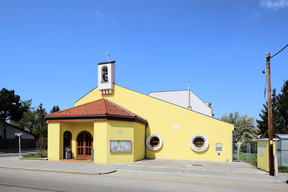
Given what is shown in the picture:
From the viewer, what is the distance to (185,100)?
109 feet

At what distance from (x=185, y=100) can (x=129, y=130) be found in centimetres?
1801

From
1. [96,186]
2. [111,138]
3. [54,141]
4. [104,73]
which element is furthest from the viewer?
[104,73]

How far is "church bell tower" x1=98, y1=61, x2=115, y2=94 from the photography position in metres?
21.2

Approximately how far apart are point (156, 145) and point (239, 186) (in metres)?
10.7

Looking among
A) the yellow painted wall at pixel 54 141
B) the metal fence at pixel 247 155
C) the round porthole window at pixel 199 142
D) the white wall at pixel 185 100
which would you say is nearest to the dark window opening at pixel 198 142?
the round porthole window at pixel 199 142

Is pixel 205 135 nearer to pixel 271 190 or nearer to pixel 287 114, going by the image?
pixel 271 190

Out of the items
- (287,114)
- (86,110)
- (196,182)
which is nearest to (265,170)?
(196,182)

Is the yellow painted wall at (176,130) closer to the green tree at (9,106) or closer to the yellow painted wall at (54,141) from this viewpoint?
the yellow painted wall at (54,141)

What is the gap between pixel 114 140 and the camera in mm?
16078

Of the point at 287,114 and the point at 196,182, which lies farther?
the point at 287,114

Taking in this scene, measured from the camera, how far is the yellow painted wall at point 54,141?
1708cm

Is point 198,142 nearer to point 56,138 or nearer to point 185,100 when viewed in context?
point 56,138

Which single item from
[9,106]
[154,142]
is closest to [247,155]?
[154,142]

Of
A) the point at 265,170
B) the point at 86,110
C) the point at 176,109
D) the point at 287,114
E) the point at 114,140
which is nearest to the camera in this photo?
the point at 265,170
